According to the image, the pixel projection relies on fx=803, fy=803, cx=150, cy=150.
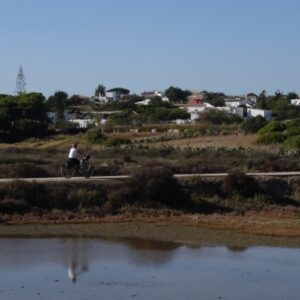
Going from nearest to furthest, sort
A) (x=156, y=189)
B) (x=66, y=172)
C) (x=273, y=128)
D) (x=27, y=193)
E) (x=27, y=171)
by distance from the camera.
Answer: (x=27, y=193)
(x=156, y=189)
(x=66, y=172)
(x=27, y=171)
(x=273, y=128)

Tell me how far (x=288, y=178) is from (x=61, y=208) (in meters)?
11.2

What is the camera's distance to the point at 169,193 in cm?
3469

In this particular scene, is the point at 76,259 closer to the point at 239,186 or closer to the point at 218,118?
the point at 239,186

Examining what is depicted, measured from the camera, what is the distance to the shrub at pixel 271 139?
71.4 meters

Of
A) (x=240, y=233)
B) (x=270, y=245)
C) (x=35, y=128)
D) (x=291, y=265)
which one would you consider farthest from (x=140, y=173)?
(x=35, y=128)

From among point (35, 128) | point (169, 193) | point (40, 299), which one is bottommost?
point (40, 299)

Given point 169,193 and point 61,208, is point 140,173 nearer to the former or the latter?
point 169,193

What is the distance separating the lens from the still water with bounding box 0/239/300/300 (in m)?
20.0

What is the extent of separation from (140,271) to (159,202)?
11830 millimetres

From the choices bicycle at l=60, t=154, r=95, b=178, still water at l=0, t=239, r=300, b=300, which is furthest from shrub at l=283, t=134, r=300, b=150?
still water at l=0, t=239, r=300, b=300

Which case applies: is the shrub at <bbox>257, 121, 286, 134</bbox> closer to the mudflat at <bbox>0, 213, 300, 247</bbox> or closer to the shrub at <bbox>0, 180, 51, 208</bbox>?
the mudflat at <bbox>0, 213, 300, 247</bbox>

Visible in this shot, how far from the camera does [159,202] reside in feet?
113

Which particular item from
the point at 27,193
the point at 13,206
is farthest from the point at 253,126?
the point at 13,206

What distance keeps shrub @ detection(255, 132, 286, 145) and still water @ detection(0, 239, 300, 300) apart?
148 feet
